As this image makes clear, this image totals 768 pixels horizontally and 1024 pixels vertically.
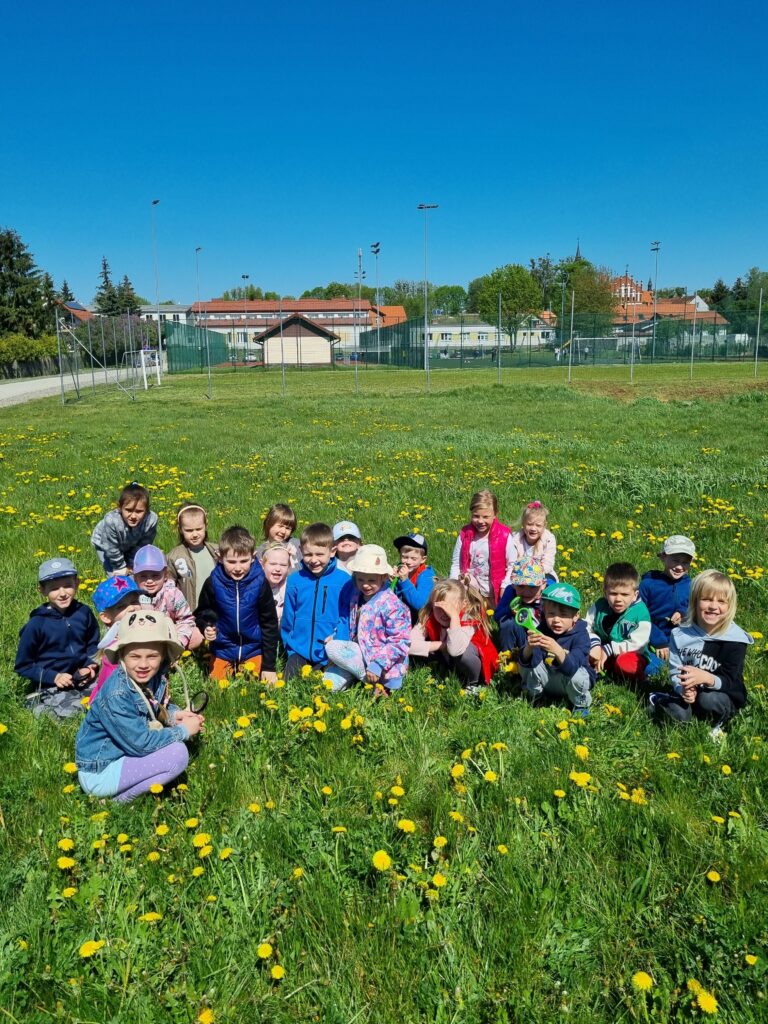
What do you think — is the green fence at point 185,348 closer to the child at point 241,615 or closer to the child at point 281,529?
the child at point 281,529

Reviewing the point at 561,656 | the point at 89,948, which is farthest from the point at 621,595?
Answer: the point at 89,948

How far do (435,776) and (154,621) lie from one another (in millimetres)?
1579

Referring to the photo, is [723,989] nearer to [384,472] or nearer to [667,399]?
[384,472]

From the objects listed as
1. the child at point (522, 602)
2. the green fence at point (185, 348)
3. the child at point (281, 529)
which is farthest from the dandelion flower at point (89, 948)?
Result: the green fence at point (185, 348)

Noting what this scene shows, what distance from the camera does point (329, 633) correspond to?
15.5 ft

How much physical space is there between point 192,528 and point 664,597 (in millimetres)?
3644

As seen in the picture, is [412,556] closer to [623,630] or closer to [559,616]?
[559,616]

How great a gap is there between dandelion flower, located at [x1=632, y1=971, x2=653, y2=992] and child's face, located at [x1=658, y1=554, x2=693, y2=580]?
3349 millimetres

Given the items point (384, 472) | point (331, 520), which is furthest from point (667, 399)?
point (331, 520)

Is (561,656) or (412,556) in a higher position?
(412,556)

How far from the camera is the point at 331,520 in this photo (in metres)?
8.06

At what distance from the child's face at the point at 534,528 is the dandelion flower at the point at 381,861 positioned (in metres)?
3.53

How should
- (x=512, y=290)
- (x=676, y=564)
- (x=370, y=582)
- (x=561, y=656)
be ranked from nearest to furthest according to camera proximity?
1. (x=561, y=656)
2. (x=370, y=582)
3. (x=676, y=564)
4. (x=512, y=290)

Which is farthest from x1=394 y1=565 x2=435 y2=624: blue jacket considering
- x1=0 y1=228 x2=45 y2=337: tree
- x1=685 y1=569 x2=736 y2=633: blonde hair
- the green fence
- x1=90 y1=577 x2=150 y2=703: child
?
x1=0 y1=228 x2=45 y2=337: tree
